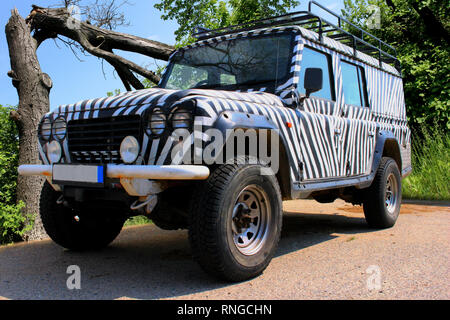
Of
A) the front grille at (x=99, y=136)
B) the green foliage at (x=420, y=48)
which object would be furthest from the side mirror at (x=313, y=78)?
the green foliage at (x=420, y=48)

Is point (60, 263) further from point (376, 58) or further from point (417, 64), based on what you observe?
point (417, 64)

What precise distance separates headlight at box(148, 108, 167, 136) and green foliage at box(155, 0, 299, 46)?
10262mm

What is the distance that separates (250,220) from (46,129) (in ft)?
6.81

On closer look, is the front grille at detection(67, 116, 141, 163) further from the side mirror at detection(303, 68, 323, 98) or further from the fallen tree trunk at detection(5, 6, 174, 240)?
the fallen tree trunk at detection(5, 6, 174, 240)

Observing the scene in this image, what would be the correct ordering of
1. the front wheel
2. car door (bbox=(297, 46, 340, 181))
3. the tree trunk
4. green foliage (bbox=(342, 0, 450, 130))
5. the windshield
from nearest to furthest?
the front wheel
car door (bbox=(297, 46, 340, 181))
the windshield
the tree trunk
green foliage (bbox=(342, 0, 450, 130))

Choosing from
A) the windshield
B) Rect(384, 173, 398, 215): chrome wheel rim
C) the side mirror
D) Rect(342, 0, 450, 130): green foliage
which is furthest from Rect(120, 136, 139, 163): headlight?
Rect(342, 0, 450, 130): green foliage

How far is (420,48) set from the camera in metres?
12.6

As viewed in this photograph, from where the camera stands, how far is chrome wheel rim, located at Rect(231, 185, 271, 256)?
3.56 meters

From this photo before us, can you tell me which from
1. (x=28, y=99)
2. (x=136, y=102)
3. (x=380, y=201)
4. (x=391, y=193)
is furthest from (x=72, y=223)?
(x=391, y=193)

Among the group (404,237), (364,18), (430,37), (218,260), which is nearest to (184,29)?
(364,18)

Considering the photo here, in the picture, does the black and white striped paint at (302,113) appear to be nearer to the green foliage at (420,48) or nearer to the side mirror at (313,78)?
the side mirror at (313,78)

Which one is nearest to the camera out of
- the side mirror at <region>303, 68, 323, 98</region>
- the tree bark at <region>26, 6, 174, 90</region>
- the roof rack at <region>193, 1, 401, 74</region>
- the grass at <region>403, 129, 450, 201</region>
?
the side mirror at <region>303, 68, 323, 98</region>

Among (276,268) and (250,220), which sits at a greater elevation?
(250,220)

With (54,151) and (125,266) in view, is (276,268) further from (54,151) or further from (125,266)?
(54,151)
